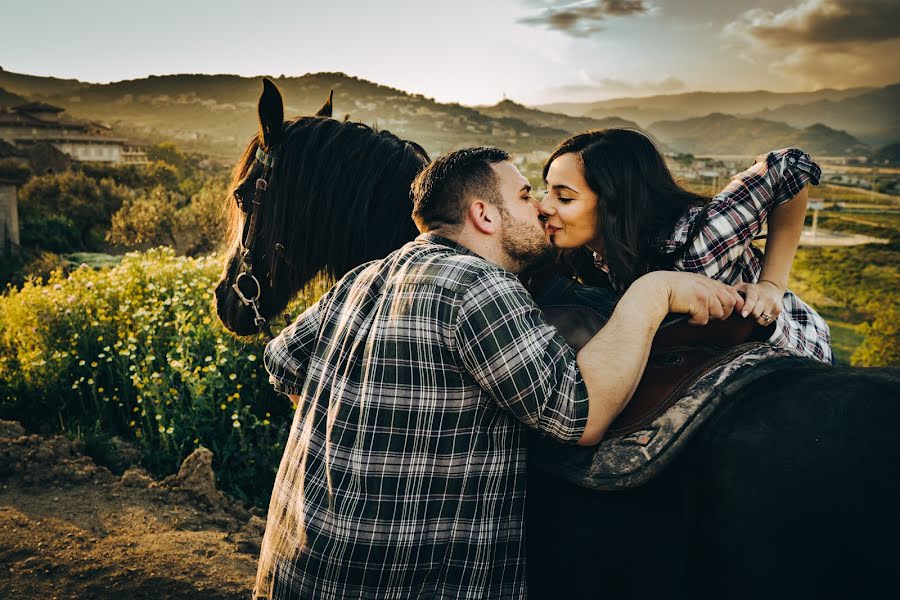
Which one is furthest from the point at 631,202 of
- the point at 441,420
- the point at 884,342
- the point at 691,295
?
the point at 884,342

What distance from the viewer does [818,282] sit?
678 inches

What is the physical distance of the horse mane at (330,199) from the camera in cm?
270

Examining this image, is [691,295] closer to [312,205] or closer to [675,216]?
[675,216]

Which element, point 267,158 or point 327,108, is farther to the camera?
point 327,108

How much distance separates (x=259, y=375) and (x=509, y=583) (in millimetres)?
4825

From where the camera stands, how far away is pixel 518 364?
65.3 inches

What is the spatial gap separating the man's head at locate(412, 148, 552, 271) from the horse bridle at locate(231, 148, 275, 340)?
844mm

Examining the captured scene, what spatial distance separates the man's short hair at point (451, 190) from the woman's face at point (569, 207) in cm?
53

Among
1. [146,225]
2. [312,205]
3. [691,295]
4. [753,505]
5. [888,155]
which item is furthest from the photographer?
[146,225]

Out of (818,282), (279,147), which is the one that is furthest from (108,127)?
(279,147)

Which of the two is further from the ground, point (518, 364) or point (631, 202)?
point (631, 202)

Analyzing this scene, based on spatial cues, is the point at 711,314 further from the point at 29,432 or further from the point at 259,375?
the point at 29,432

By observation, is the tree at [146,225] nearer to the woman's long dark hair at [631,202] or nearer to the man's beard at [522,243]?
the woman's long dark hair at [631,202]

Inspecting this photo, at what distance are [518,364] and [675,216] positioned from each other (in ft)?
4.47
